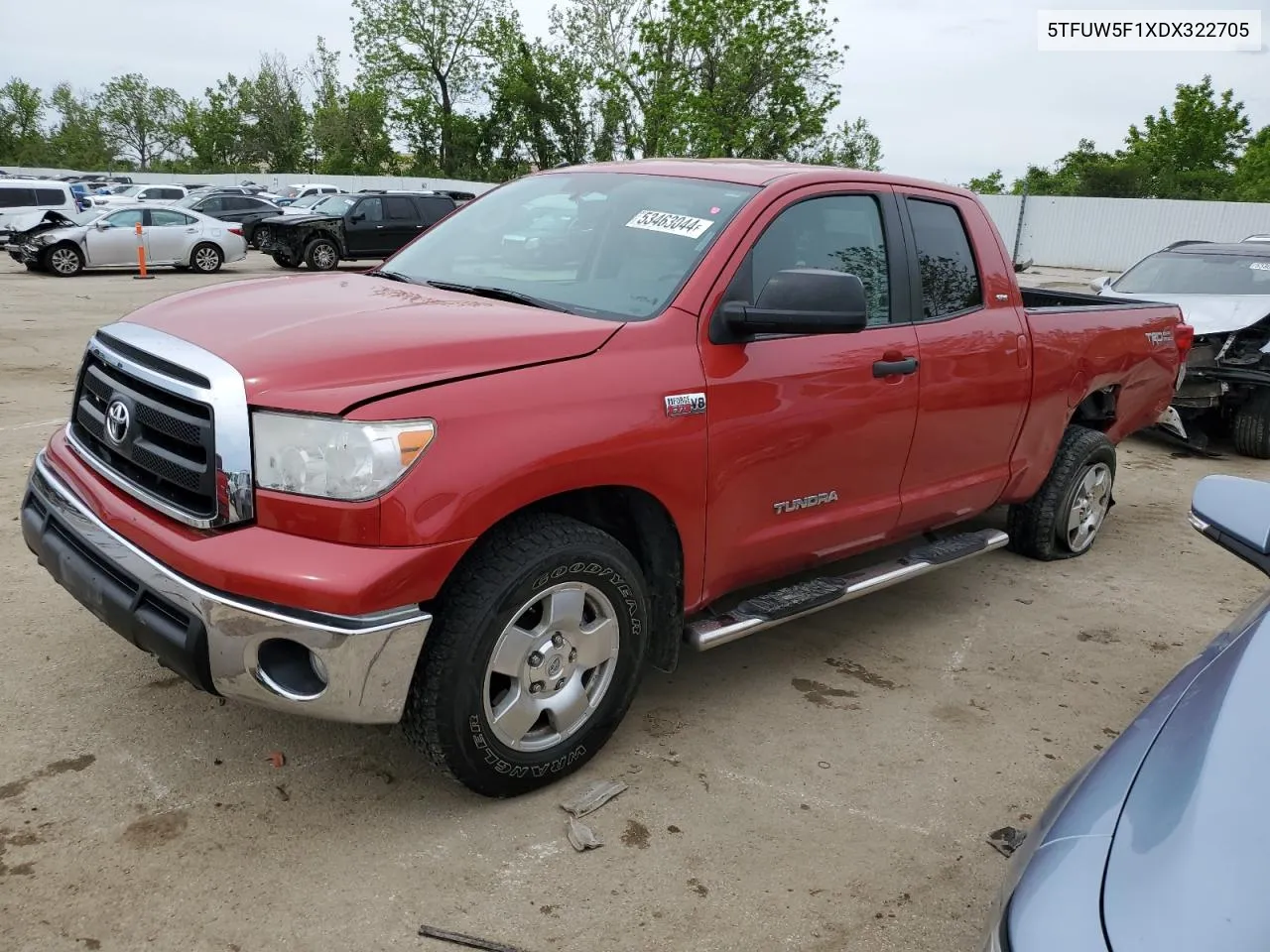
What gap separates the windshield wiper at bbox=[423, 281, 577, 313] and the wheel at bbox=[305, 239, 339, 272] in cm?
1797

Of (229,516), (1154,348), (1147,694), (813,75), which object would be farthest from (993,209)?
(229,516)

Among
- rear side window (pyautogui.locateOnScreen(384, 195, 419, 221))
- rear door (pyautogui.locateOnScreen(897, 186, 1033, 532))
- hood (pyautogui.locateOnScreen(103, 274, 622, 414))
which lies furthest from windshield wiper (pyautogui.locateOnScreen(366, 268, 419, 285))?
rear side window (pyautogui.locateOnScreen(384, 195, 419, 221))

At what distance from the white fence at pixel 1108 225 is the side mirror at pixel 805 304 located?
30520 mm

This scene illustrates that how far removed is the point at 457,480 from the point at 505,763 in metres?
0.88

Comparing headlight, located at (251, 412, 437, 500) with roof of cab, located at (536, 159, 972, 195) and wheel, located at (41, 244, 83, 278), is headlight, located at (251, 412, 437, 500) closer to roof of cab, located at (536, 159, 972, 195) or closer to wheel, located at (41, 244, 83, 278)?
roof of cab, located at (536, 159, 972, 195)

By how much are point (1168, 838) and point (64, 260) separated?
20757mm

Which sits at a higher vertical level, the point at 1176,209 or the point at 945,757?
the point at 1176,209

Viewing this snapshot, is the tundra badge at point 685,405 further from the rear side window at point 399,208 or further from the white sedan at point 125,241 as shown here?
the rear side window at point 399,208

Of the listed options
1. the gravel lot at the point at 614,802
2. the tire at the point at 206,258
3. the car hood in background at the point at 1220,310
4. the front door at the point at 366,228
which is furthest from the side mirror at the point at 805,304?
the tire at the point at 206,258

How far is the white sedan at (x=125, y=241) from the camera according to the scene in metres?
18.3

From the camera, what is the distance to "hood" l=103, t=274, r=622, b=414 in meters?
2.57

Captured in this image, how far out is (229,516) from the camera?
2561 millimetres

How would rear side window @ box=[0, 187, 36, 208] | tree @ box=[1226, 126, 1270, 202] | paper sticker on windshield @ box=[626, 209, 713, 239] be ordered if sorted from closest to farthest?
paper sticker on windshield @ box=[626, 209, 713, 239], rear side window @ box=[0, 187, 36, 208], tree @ box=[1226, 126, 1270, 202]

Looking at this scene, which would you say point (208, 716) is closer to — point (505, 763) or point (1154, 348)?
point (505, 763)
